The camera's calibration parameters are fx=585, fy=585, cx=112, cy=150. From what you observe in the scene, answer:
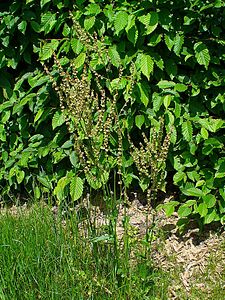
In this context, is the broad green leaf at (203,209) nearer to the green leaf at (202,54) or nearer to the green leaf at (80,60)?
the green leaf at (202,54)

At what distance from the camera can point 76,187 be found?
11.8 ft

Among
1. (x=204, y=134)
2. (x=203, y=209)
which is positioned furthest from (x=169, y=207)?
(x=204, y=134)

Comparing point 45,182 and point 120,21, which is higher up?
point 120,21

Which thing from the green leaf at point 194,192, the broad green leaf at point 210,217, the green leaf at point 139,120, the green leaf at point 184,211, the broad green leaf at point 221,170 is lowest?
the broad green leaf at point 210,217

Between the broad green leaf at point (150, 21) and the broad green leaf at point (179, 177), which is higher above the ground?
the broad green leaf at point (150, 21)

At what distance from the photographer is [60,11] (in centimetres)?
368

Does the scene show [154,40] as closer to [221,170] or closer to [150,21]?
[150,21]

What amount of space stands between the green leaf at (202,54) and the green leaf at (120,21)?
43cm

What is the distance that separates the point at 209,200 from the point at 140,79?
83 cm

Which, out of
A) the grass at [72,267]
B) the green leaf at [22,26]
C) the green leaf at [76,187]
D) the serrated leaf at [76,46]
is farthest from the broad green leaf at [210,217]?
the green leaf at [22,26]

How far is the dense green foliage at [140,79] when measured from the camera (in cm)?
341

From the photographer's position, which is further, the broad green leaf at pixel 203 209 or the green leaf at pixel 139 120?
the green leaf at pixel 139 120

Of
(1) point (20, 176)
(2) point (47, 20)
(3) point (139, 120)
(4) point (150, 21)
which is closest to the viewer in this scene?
(4) point (150, 21)

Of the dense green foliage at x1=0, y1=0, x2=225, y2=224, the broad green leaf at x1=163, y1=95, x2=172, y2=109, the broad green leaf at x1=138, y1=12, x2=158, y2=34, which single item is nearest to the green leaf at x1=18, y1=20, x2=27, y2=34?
the dense green foliage at x1=0, y1=0, x2=225, y2=224
